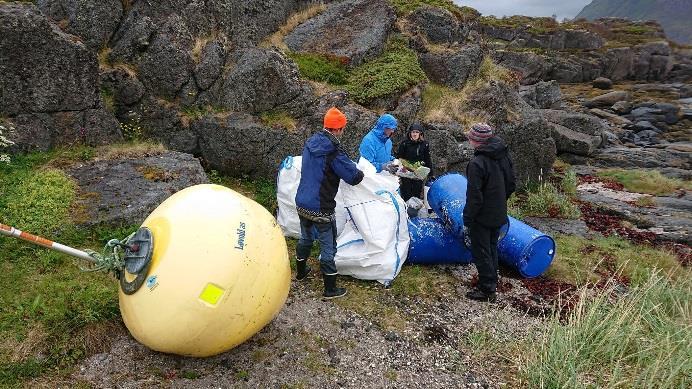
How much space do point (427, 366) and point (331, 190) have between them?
2.23 meters

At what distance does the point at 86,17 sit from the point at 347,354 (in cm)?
819

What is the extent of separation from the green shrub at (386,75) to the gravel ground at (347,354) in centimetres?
586

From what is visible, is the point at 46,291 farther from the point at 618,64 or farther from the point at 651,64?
the point at 651,64

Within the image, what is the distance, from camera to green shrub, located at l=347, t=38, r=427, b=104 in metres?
10.9

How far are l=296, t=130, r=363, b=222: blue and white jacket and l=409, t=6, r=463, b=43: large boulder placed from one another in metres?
10.1

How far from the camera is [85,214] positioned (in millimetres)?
6441

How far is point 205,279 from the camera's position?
399cm

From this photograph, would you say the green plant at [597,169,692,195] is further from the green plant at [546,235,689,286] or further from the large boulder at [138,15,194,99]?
the large boulder at [138,15,194,99]

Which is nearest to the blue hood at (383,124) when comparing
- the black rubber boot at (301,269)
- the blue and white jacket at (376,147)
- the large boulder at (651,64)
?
the blue and white jacket at (376,147)

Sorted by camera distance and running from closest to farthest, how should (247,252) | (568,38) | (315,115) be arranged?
(247,252) < (315,115) < (568,38)

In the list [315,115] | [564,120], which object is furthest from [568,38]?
[315,115]

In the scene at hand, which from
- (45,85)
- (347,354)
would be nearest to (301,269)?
(347,354)

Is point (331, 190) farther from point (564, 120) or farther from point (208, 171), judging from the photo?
point (564, 120)

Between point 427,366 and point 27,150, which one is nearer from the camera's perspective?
point 427,366
